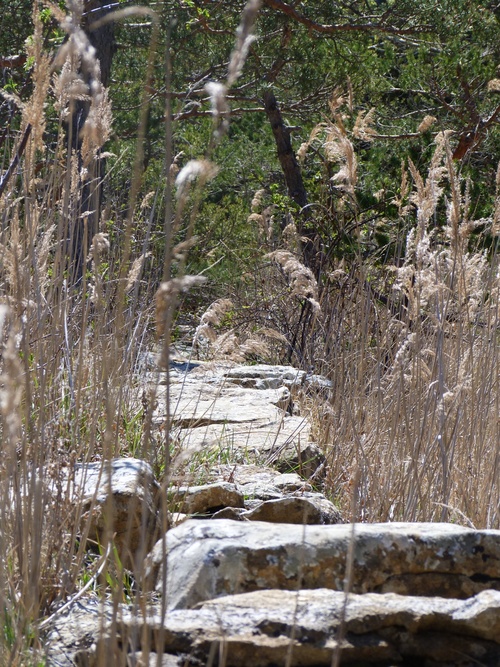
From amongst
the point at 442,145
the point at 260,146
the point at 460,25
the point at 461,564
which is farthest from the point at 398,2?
the point at 461,564

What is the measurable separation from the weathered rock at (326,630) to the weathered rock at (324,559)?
0.23ft

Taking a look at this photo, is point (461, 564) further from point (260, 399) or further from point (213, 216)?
point (213, 216)

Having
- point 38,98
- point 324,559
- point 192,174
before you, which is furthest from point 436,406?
point 192,174

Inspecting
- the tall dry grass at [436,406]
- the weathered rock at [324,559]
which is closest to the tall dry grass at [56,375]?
the weathered rock at [324,559]

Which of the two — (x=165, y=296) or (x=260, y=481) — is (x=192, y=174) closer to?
(x=165, y=296)

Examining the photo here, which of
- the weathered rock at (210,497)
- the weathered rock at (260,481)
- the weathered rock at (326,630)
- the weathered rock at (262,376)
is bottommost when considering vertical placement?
→ the weathered rock at (262,376)

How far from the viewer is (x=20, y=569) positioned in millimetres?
1690

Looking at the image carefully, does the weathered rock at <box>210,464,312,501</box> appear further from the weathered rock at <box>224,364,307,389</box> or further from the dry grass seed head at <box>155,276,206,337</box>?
the dry grass seed head at <box>155,276,206,337</box>

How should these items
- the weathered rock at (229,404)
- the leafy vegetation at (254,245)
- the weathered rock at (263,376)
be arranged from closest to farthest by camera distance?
A: the leafy vegetation at (254,245) → the weathered rock at (229,404) → the weathered rock at (263,376)

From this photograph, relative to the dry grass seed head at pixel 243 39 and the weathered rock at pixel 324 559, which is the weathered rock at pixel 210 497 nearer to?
the weathered rock at pixel 324 559

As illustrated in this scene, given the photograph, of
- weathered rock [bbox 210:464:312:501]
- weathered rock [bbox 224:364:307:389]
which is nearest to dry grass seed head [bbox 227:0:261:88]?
weathered rock [bbox 210:464:312:501]

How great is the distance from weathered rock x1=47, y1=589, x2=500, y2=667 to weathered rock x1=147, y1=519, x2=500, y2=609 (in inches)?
2.8

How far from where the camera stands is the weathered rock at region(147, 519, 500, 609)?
1442mm

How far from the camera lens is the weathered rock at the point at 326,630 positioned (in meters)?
1.27
